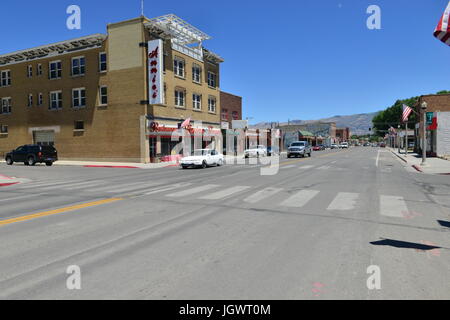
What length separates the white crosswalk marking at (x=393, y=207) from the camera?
7.75 m

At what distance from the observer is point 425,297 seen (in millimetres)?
3521

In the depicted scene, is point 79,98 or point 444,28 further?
point 79,98

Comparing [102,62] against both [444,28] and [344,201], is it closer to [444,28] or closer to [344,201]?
[344,201]

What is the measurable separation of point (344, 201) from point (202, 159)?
15405 mm

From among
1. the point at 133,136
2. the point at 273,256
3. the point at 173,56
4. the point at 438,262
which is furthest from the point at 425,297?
the point at 173,56

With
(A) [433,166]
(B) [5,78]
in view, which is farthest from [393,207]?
(B) [5,78]

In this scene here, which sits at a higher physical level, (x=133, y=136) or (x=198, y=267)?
(x=133, y=136)

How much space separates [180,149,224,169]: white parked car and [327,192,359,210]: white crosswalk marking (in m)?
14.0

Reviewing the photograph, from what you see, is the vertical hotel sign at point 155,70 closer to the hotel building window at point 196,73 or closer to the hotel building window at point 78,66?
the hotel building window at point 78,66

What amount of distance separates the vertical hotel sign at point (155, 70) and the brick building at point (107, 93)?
37 cm

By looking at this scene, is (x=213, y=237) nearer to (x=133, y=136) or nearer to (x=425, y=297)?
(x=425, y=297)

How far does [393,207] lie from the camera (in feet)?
28.2

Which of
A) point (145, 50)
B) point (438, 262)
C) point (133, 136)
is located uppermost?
point (145, 50)
